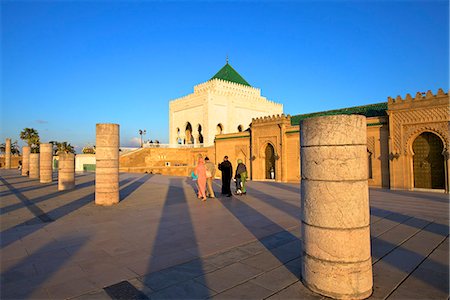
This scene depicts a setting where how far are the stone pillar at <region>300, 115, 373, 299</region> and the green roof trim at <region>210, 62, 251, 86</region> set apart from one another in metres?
32.6

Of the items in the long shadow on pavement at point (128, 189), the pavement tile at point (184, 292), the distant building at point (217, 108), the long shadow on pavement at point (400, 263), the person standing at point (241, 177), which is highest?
the distant building at point (217, 108)

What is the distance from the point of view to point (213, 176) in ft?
32.8

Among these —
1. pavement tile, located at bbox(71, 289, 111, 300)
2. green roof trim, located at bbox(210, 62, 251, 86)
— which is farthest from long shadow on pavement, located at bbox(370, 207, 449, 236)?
green roof trim, located at bbox(210, 62, 251, 86)

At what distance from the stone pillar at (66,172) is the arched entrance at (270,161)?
444 inches

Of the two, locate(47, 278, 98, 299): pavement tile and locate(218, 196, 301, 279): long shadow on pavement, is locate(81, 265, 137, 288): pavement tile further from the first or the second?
locate(218, 196, 301, 279): long shadow on pavement

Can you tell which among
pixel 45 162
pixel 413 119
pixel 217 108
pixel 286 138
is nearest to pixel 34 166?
pixel 45 162

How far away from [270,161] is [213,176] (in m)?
8.98

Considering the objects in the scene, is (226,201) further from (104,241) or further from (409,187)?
(409,187)

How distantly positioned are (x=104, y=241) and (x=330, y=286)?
3.74 metres

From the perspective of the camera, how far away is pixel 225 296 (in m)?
2.89

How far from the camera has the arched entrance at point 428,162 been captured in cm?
1145

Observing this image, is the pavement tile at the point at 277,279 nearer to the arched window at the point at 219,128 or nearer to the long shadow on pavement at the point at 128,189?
the long shadow on pavement at the point at 128,189

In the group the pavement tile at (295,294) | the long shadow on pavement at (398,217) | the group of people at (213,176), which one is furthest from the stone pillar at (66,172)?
the pavement tile at (295,294)

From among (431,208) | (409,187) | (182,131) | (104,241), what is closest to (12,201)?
(104,241)
